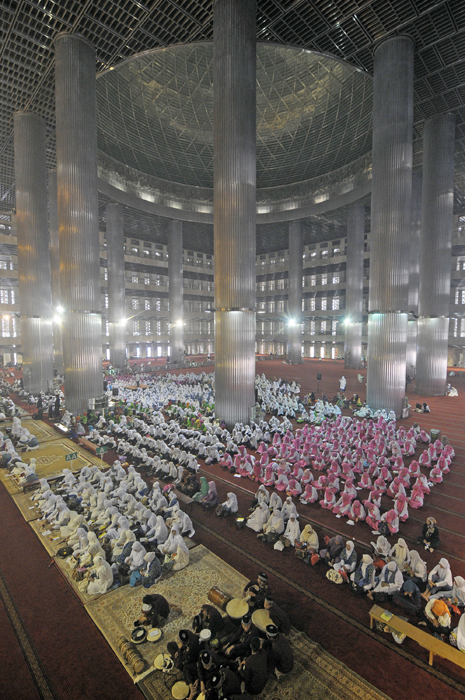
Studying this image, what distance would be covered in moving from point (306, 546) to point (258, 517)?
1.19 meters

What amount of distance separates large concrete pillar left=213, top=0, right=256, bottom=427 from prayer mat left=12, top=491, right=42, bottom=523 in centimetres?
793

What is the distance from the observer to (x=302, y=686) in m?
4.21

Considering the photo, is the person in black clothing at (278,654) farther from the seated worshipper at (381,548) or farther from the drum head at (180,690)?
the seated worshipper at (381,548)

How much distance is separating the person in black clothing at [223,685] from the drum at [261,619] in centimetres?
78

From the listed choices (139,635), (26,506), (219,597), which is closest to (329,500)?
(219,597)

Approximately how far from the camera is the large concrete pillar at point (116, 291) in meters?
34.2

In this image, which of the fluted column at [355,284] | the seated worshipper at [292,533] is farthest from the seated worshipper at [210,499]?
the fluted column at [355,284]

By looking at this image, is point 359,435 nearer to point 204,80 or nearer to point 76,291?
point 76,291

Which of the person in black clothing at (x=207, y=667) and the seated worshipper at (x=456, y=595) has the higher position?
the person in black clothing at (x=207, y=667)

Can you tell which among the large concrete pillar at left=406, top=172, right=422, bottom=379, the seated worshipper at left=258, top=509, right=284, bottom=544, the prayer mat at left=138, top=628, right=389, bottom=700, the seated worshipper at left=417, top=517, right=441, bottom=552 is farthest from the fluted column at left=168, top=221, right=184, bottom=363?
the prayer mat at left=138, top=628, right=389, bottom=700

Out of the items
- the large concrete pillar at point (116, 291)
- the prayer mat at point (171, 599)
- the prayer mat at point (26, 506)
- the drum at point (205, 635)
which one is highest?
the large concrete pillar at point (116, 291)

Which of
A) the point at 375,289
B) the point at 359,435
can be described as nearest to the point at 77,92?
the point at 375,289

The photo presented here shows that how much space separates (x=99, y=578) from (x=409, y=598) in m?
4.84

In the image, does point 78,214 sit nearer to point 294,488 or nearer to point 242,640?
point 294,488
